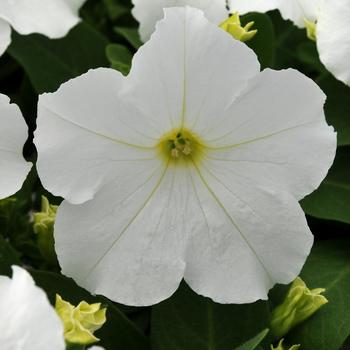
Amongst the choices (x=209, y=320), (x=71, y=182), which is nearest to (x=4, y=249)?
(x=71, y=182)

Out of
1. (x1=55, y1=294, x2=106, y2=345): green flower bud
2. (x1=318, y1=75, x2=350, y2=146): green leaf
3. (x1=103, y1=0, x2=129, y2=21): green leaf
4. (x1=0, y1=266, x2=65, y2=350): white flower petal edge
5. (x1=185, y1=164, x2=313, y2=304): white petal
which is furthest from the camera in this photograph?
(x1=103, y1=0, x2=129, y2=21): green leaf

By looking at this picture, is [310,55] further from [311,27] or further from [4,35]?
[4,35]

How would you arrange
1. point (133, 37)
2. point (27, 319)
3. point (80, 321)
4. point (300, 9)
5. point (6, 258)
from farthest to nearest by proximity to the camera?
point (133, 37) → point (300, 9) → point (6, 258) → point (80, 321) → point (27, 319)

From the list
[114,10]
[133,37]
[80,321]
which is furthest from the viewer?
[114,10]

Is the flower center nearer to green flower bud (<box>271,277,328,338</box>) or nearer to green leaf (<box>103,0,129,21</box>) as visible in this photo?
green flower bud (<box>271,277,328,338</box>)

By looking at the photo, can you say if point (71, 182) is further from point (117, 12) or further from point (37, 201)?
point (117, 12)

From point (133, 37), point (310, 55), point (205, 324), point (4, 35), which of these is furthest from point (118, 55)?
point (205, 324)

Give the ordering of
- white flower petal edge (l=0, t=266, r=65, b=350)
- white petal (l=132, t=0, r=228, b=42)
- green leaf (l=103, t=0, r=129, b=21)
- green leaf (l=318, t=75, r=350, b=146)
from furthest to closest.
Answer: green leaf (l=103, t=0, r=129, b=21) < green leaf (l=318, t=75, r=350, b=146) < white petal (l=132, t=0, r=228, b=42) < white flower petal edge (l=0, t=266, r=65, b=350)

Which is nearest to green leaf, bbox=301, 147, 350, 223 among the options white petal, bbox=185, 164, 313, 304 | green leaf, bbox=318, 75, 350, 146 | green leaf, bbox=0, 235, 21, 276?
green leaf, bbox=318, 75, 350, 146
